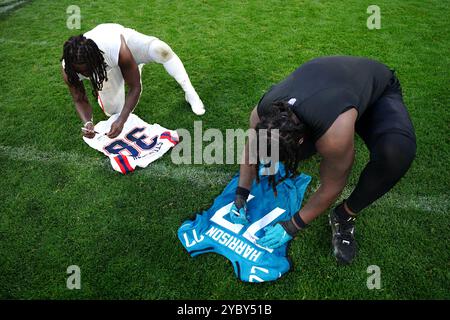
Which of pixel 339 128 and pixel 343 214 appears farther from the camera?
pixel 343 214

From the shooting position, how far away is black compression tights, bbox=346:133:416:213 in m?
1.90

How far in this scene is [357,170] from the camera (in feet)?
9.32

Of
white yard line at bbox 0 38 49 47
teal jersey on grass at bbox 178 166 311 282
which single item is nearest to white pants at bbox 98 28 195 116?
teal jersey on grass at bbox 178 166 311 282

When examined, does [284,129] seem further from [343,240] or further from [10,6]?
[10,6]

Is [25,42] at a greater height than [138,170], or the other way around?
[25,42]

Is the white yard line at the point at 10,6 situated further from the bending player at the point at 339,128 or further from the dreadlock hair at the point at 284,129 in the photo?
the dreadlock hair at the point at 284,129

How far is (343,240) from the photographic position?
230 cm

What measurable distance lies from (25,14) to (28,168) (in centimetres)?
387

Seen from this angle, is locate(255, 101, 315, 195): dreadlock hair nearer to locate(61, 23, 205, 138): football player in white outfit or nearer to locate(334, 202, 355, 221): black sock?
locate(334, 202, 355, 221): black sock

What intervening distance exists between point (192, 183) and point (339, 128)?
59.1 inches

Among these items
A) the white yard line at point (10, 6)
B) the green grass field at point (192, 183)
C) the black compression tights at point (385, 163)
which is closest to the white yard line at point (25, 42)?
the green grass field at point (192, 183)

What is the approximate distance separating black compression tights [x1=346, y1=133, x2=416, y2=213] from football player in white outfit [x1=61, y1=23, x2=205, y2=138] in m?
1.89

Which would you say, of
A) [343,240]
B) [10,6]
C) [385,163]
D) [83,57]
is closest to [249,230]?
[343,240]
